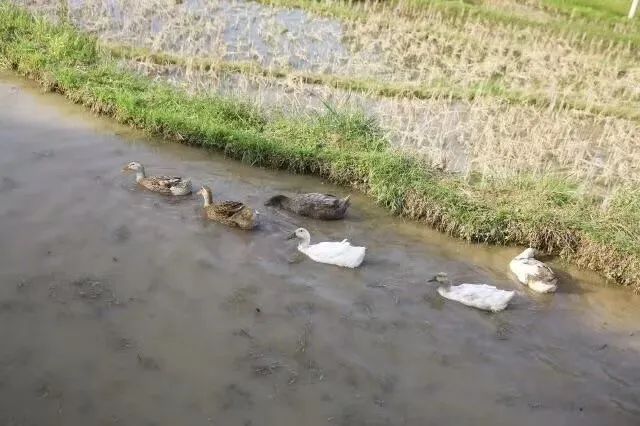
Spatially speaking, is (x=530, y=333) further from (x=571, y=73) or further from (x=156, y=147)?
(x=571, y=73)

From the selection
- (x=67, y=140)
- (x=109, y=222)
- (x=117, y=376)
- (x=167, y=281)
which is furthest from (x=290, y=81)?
(x=117, y=376)

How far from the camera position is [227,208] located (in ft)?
28.7

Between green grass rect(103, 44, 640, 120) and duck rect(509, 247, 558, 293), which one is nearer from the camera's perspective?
duck rect(509, 247, 558, 293)

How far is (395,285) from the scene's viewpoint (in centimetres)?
823

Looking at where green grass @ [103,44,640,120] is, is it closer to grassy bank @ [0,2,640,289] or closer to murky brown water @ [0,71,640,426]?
grassy bank @ [0,2,640,289]

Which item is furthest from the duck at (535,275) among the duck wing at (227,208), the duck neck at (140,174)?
the duck neck at (140,174)

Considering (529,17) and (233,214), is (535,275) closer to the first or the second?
(233,214)

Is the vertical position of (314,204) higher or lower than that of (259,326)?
higher

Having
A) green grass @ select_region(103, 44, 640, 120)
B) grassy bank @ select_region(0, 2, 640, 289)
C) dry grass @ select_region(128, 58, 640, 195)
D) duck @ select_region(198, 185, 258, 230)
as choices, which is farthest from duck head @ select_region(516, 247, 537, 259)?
green grass @ select_region(103, 44, 640, 120)

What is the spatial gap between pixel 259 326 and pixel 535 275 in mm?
3826

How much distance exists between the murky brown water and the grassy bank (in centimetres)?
41

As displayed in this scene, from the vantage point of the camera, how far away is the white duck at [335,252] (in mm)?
8312

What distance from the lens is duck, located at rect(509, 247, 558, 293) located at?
8445mm

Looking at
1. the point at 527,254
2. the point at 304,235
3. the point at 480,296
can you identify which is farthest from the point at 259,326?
the point at 527,254
